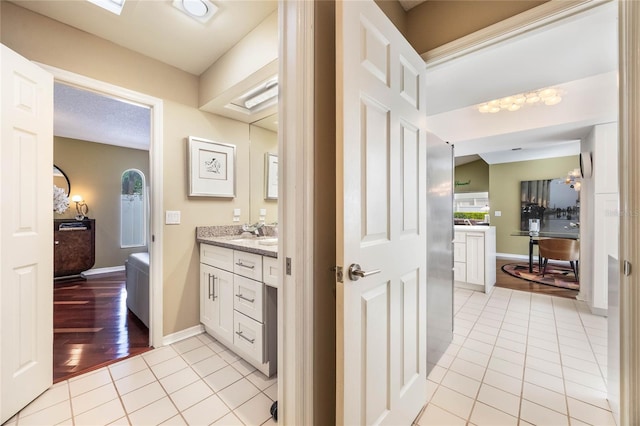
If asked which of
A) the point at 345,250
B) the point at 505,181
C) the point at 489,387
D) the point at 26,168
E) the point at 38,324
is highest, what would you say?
the point at 505,181

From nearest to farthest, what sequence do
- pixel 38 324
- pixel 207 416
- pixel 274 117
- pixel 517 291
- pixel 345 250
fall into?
pixel 345 250 → pixel 207 416 → pixel 38 324 → pixel 274 117 → pixel 517 291

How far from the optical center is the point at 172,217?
7.63 ft

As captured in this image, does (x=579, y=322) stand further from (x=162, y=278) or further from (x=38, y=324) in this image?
(x=38, y=324)

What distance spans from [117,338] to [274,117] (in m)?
2.56

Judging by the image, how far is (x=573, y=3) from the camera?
3.79 feet

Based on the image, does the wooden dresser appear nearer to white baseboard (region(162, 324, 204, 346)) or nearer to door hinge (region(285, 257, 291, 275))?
white baseboard (region(162, 324, 204, 346))

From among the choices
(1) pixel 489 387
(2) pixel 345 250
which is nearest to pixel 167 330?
(2) pixel 345 250

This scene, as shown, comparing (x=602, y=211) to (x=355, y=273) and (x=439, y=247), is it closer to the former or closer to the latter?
(x=439, y=247)

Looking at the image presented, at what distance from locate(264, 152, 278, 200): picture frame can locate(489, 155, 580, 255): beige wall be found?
6.39 m

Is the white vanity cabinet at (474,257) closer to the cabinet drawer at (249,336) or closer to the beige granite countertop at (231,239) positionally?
the beige granite countertop at (231,239)

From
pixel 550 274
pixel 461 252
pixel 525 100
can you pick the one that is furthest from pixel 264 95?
pixel 550 274

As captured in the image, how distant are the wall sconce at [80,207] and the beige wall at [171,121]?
3.70m

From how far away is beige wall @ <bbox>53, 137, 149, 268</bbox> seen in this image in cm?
461

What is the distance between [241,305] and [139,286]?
1389mm
